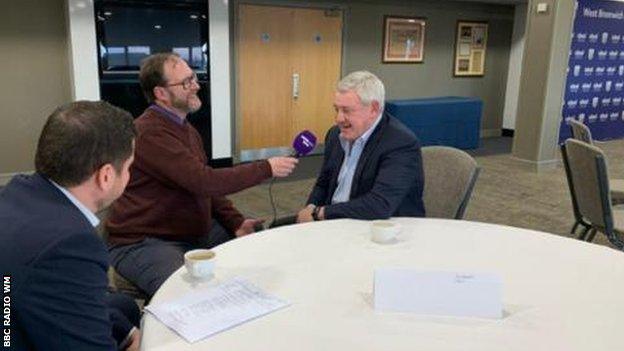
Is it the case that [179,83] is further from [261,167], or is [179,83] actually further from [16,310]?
[16,310]

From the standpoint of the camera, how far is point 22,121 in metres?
5.40

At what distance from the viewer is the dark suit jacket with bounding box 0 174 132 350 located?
1.04 m

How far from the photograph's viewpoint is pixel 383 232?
1889 millimetres

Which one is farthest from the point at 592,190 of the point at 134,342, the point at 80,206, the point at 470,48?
the point at 470,48

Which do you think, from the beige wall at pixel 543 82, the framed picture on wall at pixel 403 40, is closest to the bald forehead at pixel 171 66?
the beige wall at pixel 543 82

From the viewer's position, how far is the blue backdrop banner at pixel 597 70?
275 inches

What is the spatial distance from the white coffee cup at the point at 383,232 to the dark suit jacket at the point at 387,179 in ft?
0.91

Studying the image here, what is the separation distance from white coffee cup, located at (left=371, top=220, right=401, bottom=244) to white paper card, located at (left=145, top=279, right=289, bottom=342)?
540 mm

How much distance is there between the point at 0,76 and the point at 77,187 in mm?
4745

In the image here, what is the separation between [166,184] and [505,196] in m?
4.06

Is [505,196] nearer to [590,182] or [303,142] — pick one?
[590,182]

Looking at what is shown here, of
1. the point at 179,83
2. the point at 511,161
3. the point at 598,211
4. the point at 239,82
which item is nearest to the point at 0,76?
the point at 239,82

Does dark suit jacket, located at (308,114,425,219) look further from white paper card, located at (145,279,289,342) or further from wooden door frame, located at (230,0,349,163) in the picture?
wooden door frame, located at (230,0,349,163)

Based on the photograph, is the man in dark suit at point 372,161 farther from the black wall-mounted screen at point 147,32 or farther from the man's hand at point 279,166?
the black wall-mounted screen at point 147,32
